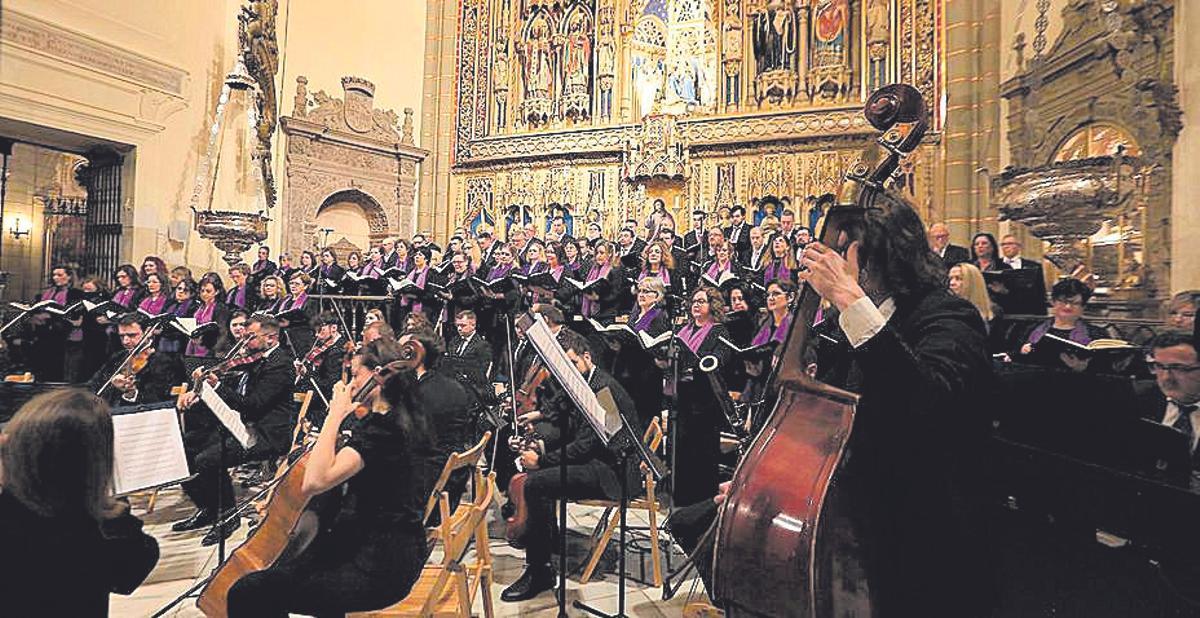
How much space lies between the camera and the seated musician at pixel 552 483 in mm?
4043

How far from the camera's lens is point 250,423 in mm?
5125

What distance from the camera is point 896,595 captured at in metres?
1.63

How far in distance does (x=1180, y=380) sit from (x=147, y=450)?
4780 millimetres

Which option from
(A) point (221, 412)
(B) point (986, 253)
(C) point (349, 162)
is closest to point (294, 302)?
(A) point (221, 412)

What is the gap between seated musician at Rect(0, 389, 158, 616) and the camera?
1899 mm

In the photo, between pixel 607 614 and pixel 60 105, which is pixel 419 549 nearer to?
pixel 607 614

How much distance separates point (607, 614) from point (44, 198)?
1527 centimetres

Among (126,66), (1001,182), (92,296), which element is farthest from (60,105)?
(1001,182)

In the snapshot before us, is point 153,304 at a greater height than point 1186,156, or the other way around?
point 1186,156

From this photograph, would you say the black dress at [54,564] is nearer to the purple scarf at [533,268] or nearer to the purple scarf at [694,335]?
the purple scarf at [694,335]

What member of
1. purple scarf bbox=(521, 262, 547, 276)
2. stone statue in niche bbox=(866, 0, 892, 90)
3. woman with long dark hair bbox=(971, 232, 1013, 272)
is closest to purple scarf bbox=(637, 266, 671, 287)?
purple scarf bbox=(521, 262, 547, 276)

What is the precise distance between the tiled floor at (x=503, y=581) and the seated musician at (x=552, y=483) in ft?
0.37

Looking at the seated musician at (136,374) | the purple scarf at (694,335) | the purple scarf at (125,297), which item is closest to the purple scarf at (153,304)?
the purple scarf at (125,297)

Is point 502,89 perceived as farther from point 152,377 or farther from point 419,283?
point 152,377
